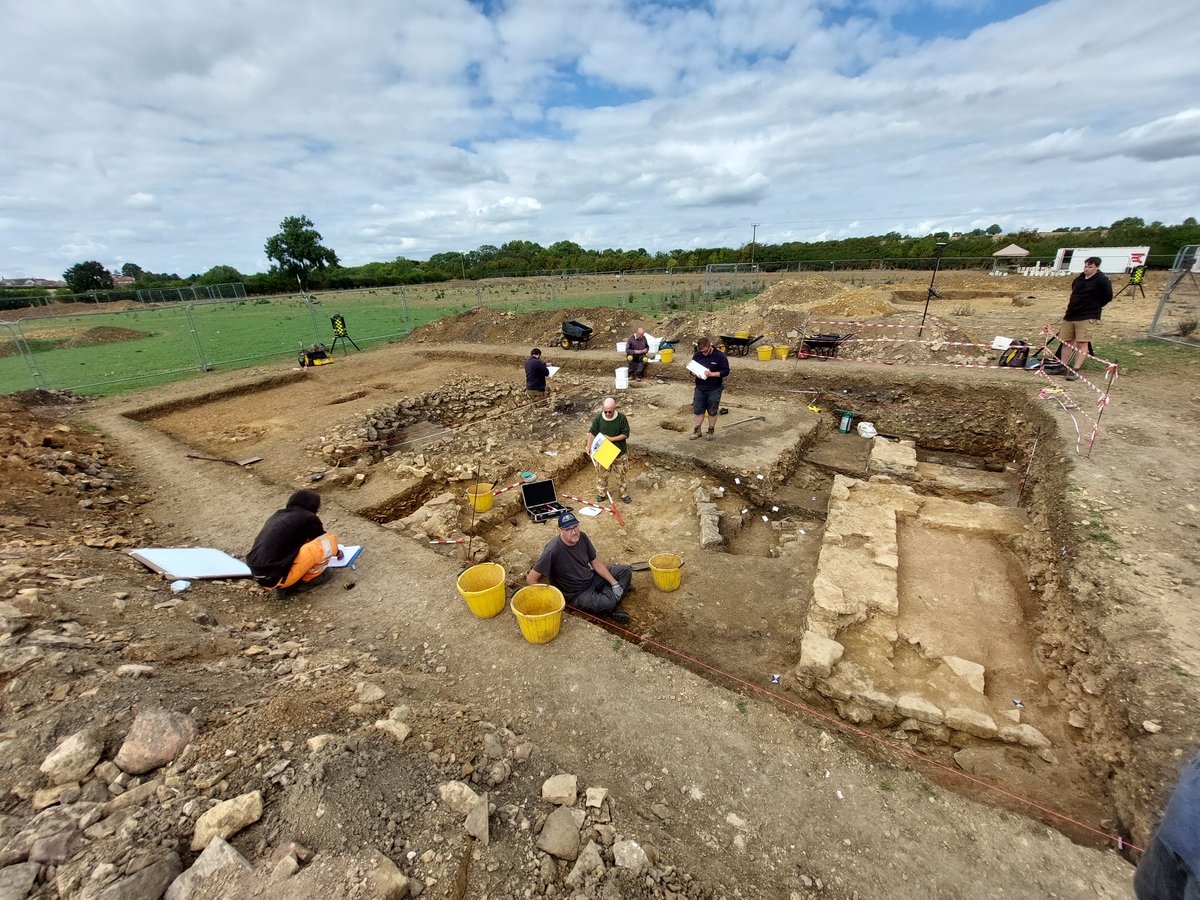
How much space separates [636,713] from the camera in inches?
139

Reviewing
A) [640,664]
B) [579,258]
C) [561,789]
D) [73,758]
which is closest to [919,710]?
[640,664]

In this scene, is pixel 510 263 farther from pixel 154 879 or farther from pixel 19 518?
pixel 154 879

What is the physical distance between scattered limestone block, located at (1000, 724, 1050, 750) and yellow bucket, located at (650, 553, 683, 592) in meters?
2.90

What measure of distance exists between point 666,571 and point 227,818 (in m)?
4.02

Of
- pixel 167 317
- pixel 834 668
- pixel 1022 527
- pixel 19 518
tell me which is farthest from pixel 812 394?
pixel 167 317

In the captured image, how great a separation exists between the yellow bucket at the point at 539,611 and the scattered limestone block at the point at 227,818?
199 cm

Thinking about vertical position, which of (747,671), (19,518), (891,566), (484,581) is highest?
(19,518)

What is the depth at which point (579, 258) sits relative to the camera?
191ft

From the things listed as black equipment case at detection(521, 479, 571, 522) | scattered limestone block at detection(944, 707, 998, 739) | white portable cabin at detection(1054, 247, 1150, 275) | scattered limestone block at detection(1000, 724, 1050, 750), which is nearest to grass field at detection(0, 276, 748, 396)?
black equipment case at detection(521, 479, 571, 522)

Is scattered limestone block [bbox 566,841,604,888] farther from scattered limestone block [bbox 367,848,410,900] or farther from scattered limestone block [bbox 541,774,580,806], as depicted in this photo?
scattered limestone block [bbox 367,848,410,900]

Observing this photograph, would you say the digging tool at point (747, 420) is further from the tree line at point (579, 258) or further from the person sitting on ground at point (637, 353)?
the tree line at point (579, 258)

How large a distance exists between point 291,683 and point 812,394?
36.6 feet

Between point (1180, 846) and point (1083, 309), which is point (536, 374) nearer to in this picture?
point (1083, 309)

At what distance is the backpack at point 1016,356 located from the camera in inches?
425
